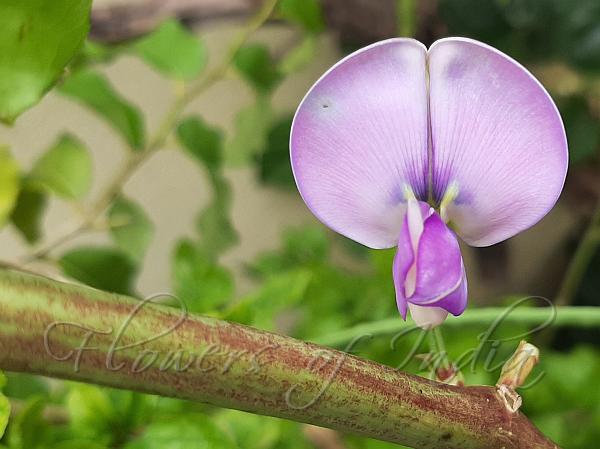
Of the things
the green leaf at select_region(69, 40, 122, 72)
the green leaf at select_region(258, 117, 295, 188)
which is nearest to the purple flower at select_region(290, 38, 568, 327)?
the green leaf at select_region(69, 40, 122, 72)

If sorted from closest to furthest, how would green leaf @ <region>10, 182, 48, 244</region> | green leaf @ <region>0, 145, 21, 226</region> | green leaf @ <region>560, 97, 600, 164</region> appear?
green leaf @ <region>0, 145, 21, 226</region>
green leaf @ <region>10, 182, 48, 244</region>
green leaf @ <region>560, 97, 600, 164</region>

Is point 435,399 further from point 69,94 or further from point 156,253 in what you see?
point 156,253

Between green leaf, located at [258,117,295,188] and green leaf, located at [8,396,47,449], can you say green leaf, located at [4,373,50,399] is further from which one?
green leaf, located at [258,117,295,188]

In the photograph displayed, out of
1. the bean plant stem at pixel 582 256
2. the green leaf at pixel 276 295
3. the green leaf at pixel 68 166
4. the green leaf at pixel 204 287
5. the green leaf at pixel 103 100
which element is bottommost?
the bean plant stem at pixel 582 256

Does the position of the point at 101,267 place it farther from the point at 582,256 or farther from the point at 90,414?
the point at 582,256

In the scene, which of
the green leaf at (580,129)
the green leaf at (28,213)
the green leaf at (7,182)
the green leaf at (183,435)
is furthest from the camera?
the green leaf at (580,129)

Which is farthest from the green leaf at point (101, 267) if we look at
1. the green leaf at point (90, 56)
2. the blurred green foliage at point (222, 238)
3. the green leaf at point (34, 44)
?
the green leaf at point (34, 44)

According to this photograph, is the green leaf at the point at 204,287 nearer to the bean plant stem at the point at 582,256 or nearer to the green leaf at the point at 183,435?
the green leaf at the point at 183,435
